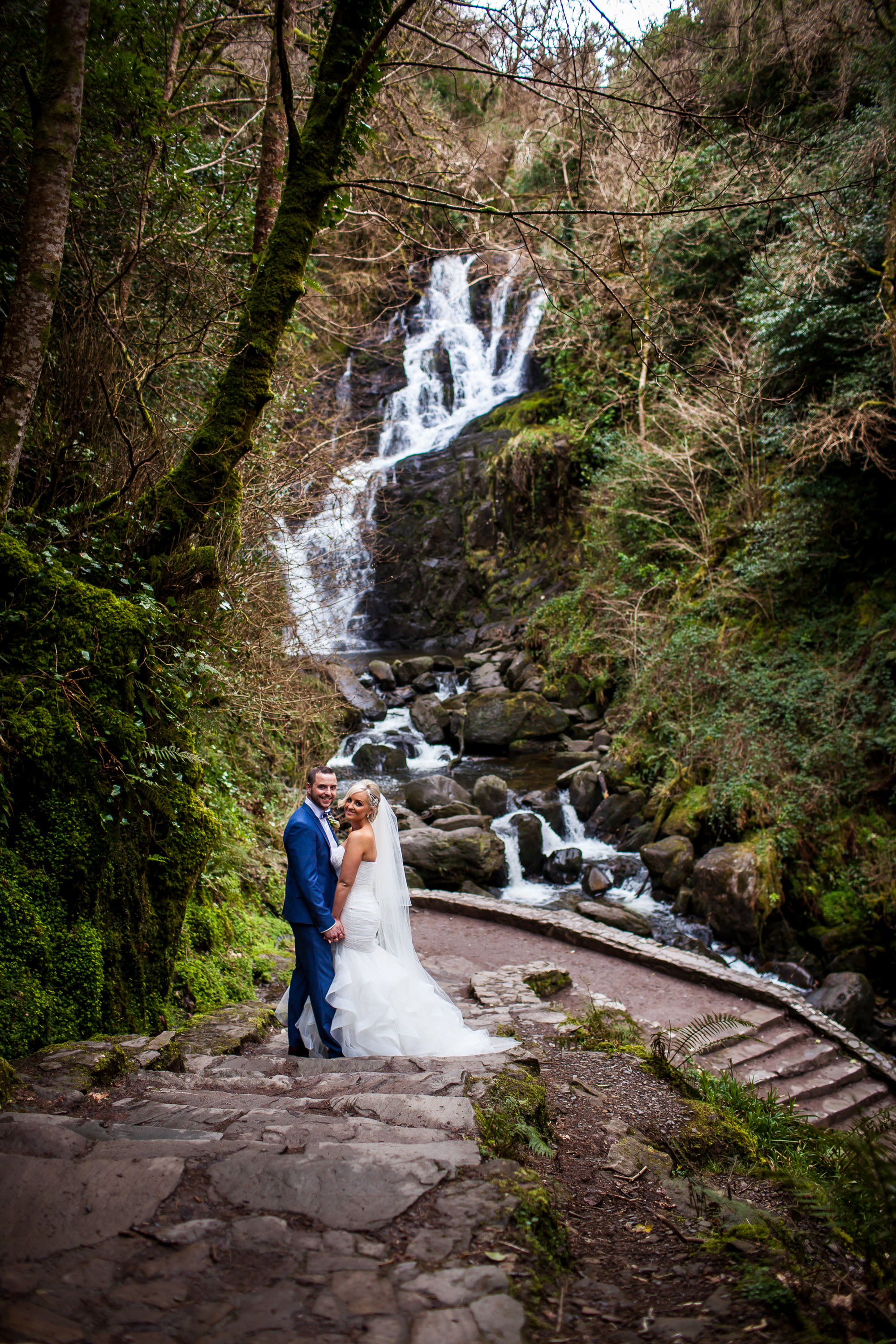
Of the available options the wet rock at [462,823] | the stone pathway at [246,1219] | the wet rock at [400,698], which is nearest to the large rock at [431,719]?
the wet rock at [400,698]

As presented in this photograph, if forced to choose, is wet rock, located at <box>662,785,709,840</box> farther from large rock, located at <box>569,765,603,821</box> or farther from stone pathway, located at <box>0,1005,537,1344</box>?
stone pathway, located at <box>0,1005,537,1344</box>

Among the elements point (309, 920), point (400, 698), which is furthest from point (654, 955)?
Answer: point (400, 698)

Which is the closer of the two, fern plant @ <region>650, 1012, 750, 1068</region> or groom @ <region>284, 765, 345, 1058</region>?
groom @ <region>284, 765, 345, 1058</region>

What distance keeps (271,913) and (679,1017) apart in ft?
13.1

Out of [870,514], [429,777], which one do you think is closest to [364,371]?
[429,777]

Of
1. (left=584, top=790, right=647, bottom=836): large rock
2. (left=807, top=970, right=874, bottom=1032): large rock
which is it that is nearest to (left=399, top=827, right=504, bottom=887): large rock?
(left=584, top=790, right=647, bottom=836): large rock

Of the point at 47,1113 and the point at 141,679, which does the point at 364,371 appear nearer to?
the point at 141,679

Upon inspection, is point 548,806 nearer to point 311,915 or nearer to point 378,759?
point 378,759

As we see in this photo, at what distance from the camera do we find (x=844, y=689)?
32.2 ft

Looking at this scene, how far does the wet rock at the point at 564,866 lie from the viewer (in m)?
Result: 11.1

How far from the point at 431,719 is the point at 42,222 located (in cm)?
1373

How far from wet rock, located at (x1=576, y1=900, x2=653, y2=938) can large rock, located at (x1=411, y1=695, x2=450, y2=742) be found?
7.55m

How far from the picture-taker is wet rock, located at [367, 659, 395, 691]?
1964cm

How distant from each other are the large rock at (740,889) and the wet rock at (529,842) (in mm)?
2651
